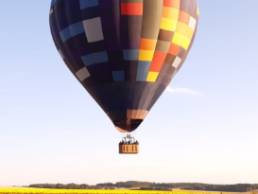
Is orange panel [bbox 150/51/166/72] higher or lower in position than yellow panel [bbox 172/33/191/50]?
lower

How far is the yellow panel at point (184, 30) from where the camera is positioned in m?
31.0

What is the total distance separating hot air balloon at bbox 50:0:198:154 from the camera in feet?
96.0

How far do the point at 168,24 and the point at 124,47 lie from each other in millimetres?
3203

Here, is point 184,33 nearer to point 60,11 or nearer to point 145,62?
point 145,62

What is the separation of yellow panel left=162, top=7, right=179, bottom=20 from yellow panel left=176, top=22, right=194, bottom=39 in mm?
649

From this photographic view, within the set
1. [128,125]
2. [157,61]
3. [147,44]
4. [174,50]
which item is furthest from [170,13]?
[128,125]

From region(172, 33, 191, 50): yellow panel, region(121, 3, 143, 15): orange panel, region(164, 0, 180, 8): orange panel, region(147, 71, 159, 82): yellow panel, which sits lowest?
region(147, 71, 159, 82): yellow panel

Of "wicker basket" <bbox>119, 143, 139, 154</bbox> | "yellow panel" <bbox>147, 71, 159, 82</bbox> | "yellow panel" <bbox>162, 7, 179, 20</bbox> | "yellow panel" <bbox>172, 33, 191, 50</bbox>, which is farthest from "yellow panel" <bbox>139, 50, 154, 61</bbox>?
"wicker basket" <bbox>119, 143, 139, 154</bbox>

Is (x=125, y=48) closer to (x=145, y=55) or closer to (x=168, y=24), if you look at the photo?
(x=145, y=55)

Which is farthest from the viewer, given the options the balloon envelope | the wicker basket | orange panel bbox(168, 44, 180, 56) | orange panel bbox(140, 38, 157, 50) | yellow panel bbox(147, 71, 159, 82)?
orange panel bbox(168, 44, 180, 56)

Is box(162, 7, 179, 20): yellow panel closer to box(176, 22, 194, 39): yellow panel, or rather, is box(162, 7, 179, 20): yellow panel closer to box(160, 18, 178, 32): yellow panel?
box(160, 18, 178, 32): yellow panel

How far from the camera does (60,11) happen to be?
31375 millimetres

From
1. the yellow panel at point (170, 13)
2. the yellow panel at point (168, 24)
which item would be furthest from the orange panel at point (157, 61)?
the yellow panel at point (170, 13)

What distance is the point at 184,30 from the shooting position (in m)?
31.6
